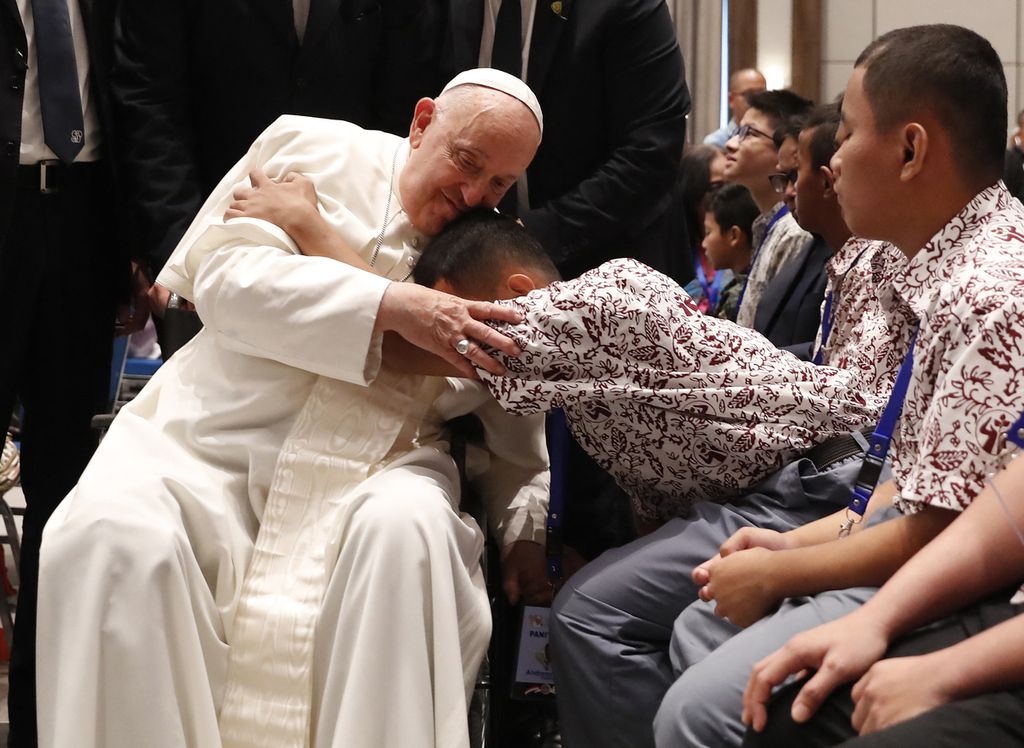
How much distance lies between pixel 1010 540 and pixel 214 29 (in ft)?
8.05

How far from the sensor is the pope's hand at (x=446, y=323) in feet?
6.97

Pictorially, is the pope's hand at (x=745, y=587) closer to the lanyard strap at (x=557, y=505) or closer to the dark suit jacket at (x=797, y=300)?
the lanyard strap at (x=557, y=505)

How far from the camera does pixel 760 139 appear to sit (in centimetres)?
441

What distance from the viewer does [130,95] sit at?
3215mm

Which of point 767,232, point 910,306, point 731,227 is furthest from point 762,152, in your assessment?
point 910,306

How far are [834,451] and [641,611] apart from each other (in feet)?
1.43

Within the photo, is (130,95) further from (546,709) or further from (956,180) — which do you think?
(956,180)

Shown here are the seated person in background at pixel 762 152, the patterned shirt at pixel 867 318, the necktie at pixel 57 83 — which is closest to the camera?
the patterned shirt at pixel 867 318

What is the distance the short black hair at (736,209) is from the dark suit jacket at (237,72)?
2.06 meters

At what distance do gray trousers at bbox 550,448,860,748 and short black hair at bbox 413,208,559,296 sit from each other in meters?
0.56

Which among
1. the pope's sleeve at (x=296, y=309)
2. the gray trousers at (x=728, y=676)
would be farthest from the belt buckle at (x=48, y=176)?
the gray trousers at (x=728, y=676)

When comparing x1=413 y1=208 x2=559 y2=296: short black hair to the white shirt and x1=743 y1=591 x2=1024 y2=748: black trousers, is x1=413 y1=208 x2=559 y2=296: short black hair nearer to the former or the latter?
x1=743 y1=591 x2=1024 y2=748: black trousers

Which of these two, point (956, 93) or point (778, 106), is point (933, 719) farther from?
point (778, 106)

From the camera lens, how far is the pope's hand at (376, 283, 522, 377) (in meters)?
2.12
